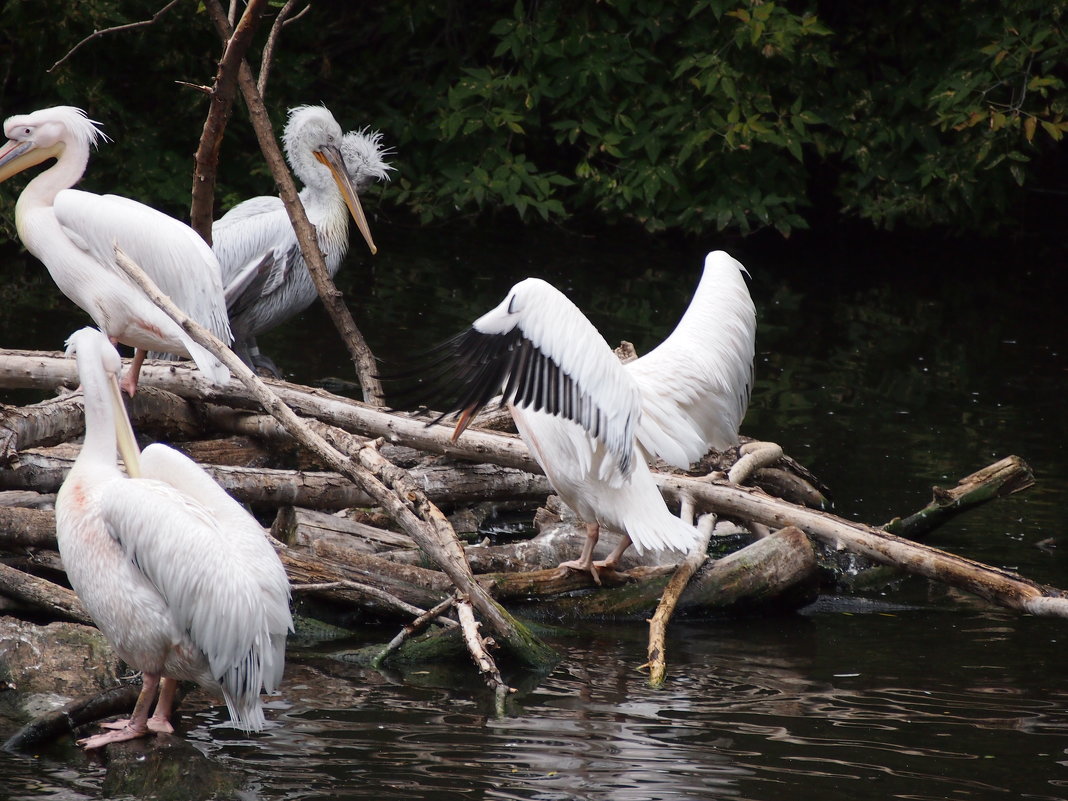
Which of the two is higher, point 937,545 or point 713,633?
point 937,545

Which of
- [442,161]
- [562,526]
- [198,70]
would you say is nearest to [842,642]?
[562,526]

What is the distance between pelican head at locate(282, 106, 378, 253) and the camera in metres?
6.44

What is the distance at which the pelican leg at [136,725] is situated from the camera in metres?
3.13

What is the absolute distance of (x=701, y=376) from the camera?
4.44 m

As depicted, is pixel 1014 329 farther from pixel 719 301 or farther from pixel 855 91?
pixel 719 301

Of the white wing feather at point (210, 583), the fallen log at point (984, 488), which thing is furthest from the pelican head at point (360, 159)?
the white wing feather at point (210, 583)

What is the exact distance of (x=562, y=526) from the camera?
15.8 feet

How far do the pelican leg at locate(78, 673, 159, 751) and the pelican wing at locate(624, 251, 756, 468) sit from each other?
1752 mm

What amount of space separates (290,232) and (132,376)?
1.71 metres

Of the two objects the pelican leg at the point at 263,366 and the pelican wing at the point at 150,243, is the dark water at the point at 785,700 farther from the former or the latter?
the pelican wing at the point at 150,243

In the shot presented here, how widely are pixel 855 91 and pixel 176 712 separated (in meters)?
9.74

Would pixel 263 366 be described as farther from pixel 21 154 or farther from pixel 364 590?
pixel 364 590

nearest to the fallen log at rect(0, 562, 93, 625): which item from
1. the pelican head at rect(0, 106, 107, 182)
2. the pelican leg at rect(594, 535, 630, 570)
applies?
the pelican leg at rect(594, 535, 630, 570)

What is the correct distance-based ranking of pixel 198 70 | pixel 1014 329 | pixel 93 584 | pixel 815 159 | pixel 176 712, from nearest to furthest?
1. pixel 93 584
2. pixel 176 712
3. pixel 1014 329
4. pixel 198 70
5. pixel 815 159
